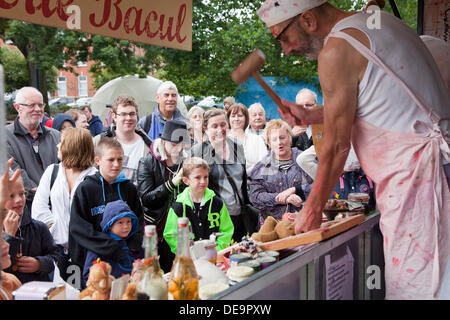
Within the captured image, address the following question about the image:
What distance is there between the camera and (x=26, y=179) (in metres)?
3.41

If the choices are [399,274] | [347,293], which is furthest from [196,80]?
[399,274]

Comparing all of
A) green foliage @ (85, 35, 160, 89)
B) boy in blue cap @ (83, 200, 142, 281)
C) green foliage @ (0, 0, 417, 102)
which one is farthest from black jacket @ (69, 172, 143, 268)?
green foliage @ (85, 35, 160, 89)

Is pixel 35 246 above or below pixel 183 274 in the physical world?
below

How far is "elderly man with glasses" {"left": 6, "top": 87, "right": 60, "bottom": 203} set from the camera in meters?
3.56

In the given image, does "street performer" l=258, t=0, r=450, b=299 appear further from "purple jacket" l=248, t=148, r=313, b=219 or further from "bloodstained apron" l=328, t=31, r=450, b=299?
"purple jacket" l=248, t=148, r=313, b=219

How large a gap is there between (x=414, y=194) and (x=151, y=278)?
3.14 feet

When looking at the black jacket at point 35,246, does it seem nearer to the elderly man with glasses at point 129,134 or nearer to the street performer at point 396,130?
the elderly man with glasses at point 129,134

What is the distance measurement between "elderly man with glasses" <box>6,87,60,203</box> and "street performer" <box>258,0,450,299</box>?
260 cm

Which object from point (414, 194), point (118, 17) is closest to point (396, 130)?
point (414, 194)

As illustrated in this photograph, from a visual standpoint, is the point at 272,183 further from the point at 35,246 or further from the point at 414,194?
the point at 414,194

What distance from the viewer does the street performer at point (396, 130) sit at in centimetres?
159

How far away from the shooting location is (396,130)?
1612 mm

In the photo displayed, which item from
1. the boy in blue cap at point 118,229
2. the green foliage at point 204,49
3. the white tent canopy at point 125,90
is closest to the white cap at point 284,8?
the boy in blue cap at point 118,229
